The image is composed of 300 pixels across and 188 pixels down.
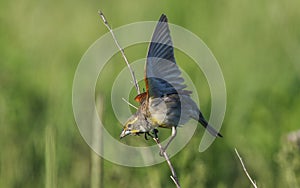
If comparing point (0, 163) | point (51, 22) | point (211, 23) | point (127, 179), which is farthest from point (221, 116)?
point (51, 22)

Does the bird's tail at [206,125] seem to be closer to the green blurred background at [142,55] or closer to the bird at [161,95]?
the bird at [161,95]

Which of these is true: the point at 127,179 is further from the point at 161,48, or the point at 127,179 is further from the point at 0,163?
the point at 161,48

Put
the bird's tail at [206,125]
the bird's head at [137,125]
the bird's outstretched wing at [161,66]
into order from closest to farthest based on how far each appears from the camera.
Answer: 1. the bird's outstretched wing at [161,66]
2. the bird's head at [137,125]
3. the bird's tail at [206,125]

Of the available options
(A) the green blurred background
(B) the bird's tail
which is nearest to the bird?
(B) the bird's tail

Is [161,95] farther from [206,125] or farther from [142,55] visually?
[142,55]

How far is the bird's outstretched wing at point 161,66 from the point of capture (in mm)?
3406

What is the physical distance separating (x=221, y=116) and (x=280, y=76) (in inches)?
56.8

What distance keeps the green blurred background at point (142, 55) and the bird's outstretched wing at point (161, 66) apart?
41 centimetres

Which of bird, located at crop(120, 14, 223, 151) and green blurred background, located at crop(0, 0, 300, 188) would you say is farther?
green blurred background, located at crop(0, 0, 300, 188)

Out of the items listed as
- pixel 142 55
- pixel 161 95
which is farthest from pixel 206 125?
pixel 142 55

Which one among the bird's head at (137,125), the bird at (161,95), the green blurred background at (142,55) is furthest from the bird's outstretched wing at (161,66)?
the green blurred background at (142,55)

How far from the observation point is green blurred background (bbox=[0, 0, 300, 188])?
4.91m

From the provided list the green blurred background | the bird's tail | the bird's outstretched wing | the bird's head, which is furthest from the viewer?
the green blurred background

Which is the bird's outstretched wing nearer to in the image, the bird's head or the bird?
the bird
